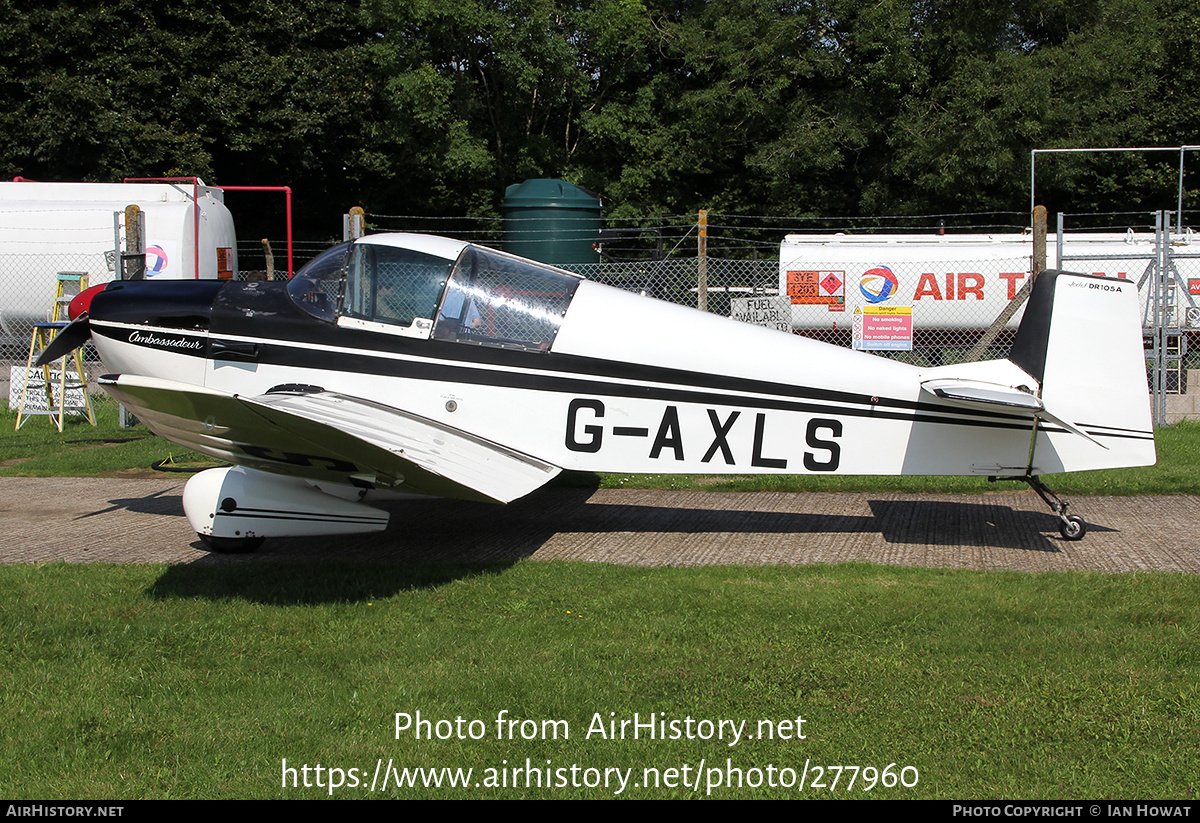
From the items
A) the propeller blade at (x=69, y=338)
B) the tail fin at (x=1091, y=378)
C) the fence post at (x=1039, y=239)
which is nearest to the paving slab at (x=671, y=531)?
the tail fin at (x=1091, y=378)

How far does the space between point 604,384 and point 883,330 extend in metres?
7.53

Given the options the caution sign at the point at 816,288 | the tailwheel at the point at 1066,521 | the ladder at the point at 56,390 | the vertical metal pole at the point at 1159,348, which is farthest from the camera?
the caution sign at the point at 816,288

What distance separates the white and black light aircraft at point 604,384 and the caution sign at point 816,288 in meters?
11.9

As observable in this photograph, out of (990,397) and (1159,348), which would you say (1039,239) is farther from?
(990,397)

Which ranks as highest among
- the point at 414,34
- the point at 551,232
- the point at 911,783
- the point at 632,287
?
A: the point at 414,34

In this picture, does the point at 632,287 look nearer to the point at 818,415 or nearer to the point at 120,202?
the point at 120,202

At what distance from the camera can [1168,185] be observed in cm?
2406

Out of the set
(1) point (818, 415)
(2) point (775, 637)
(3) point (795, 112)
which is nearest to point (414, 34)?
(3) point (795, 112)

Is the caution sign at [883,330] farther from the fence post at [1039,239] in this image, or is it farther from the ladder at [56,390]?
the ladder at [56,390]

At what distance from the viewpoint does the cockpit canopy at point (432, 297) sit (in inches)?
250

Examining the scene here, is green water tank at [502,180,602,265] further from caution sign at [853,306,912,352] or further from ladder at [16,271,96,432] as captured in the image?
ladder at [16,271,96,432]

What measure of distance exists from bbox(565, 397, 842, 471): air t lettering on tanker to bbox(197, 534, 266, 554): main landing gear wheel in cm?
229

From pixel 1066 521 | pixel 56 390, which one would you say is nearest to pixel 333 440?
pixel 1066 521

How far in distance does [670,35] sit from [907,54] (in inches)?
264
